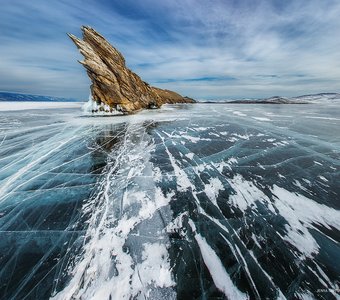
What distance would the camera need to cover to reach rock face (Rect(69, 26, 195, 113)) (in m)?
21.9

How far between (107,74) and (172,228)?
78.2 feet

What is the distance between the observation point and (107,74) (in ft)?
75.4

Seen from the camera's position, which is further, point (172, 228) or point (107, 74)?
point (107, 74)

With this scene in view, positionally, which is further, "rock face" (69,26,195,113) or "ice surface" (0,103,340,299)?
"rock face" (69,26,195,113)

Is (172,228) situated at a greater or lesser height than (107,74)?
lesser

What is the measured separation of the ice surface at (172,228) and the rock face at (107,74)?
18595 mm

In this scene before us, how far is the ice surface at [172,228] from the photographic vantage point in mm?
2254

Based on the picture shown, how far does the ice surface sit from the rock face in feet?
61.0

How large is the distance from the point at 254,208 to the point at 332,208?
1.46m

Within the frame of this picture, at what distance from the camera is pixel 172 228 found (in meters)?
3.13

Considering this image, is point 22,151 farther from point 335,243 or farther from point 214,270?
point 335,243

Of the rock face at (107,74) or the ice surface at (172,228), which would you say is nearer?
the ice surface at (172,228)

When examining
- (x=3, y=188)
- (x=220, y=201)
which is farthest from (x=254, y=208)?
(x=3, y=188)

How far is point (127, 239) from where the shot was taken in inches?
115
